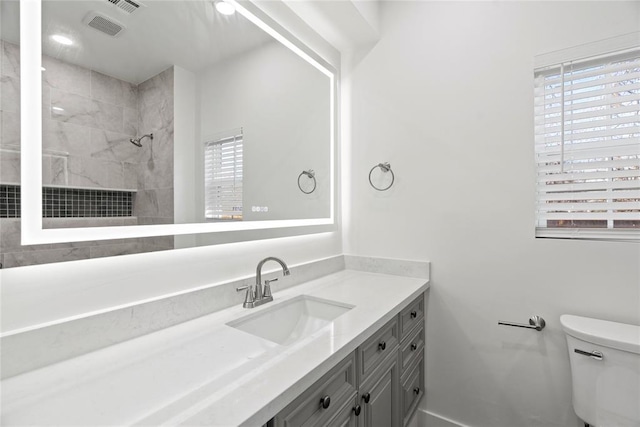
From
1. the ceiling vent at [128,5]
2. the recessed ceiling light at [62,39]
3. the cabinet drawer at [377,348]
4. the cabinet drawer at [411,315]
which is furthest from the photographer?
the cabinet drawer at [411,315]

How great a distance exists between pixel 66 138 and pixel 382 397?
4.95ft

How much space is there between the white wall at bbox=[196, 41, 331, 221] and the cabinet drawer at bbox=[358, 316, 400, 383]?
31.9 inches

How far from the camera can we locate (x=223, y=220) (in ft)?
4.52

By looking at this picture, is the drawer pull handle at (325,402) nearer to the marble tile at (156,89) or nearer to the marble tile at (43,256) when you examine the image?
the marble tile at (43,256)

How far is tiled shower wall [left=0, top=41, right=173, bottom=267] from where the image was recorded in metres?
0.80

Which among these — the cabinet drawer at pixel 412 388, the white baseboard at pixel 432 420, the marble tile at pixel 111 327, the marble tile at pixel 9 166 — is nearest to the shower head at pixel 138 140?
the marble tile at pixel 9 166

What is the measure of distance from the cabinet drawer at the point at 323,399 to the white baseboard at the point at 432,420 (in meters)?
1.07

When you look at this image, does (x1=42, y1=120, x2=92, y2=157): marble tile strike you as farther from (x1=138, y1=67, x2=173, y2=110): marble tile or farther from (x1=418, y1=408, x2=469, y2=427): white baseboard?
(x1=418, y1=408, x2=469, y2=427): white baseboard

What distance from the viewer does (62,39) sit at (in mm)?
902

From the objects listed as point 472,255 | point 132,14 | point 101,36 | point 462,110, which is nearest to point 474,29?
point 462,110

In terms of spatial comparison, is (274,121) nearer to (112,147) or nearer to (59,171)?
(112,147)

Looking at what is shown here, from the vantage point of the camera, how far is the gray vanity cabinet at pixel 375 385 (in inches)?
34.7

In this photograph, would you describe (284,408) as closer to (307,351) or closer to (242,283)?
(307,351)

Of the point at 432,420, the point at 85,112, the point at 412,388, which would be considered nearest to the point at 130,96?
the point at 85,112
